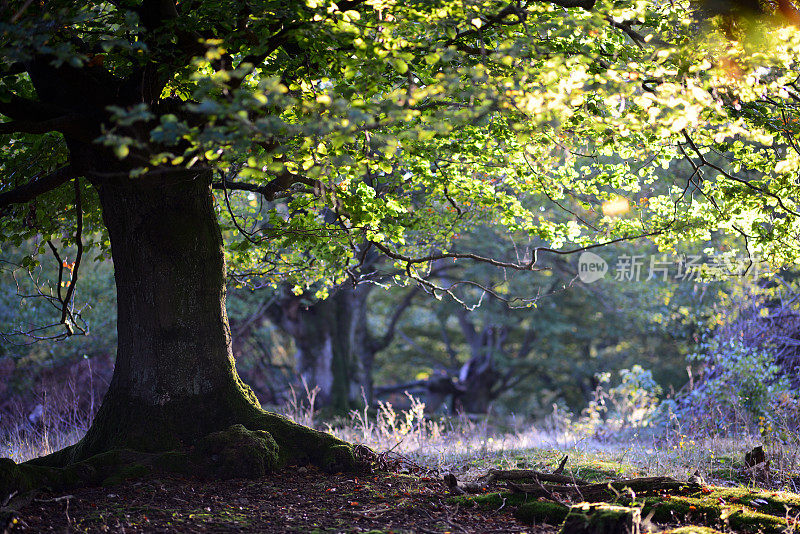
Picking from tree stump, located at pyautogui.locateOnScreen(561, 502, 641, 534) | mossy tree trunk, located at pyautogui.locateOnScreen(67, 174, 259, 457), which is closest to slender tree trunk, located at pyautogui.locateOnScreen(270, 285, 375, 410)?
mossy tree trunk, located at pyautogui.locateOnScreen(67, 174, 259, 457)

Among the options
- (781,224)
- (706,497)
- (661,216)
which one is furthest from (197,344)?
(781,224)

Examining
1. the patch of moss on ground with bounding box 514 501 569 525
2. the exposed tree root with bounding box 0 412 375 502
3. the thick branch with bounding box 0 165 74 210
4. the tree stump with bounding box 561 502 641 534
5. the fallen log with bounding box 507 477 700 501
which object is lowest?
the patch of moss on ground with bounding box 514 501 569 525

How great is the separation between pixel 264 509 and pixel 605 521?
2.51m

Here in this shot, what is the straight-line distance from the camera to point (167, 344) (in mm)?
5898

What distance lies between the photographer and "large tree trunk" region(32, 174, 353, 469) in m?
5.84

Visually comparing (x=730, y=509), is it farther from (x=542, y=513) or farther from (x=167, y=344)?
(x=167, y=344)

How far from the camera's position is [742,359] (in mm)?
10578

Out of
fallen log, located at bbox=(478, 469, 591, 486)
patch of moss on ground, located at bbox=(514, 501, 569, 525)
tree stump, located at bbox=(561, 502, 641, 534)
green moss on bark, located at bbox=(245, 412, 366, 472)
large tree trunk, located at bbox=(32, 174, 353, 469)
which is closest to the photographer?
tree stump, located at bbox=(561, 502, 641, 534)

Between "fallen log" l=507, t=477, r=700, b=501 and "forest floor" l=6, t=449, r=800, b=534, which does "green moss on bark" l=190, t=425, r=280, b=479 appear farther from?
"fallen log" l=507, t=477, r=700, b=501

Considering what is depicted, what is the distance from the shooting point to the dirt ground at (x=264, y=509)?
173 inches

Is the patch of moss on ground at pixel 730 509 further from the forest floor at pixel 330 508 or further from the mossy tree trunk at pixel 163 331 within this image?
the mossy tree trunk at pixel 163 331

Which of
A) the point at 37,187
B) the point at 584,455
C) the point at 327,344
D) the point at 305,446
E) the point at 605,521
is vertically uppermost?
the point at 37,187

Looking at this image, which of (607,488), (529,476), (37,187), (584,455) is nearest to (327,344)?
(584,455)

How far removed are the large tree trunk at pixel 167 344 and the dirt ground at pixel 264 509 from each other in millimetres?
566
